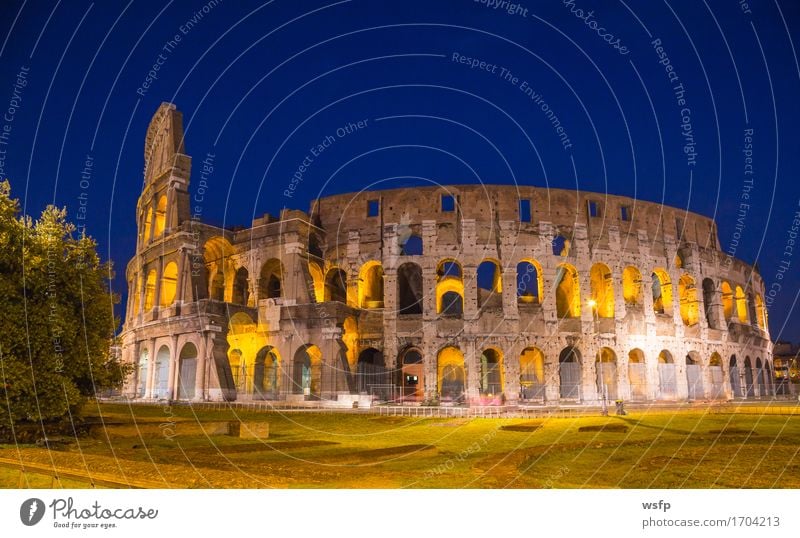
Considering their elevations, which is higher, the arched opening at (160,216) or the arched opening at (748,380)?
the arched opening at (160,216)

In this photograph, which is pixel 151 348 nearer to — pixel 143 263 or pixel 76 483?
pixel 143 263

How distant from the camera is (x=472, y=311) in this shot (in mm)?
31984

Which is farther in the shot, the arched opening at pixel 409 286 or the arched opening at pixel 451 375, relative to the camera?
the arched opening at pixel 409 286

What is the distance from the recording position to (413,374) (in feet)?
119

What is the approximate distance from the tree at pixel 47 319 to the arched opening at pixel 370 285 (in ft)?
64.7

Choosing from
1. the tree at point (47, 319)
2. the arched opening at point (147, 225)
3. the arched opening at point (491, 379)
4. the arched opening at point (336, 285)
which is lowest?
the arched opening at point (491, 379)

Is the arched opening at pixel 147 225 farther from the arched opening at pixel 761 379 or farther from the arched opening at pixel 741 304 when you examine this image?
the arched opening at pixel 761 379

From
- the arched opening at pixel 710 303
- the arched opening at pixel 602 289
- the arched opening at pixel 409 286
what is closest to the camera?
the arched opening at pixel 602 289

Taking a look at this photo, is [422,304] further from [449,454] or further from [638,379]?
[449,454]

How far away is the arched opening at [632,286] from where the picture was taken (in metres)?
35.4

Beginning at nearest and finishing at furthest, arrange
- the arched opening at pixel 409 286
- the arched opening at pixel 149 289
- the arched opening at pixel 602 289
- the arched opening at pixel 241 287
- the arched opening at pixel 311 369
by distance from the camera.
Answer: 1. the arched opening at pixel 311 369
2. the arched opening at pixel 602 289
3. the arched opening at pixel 409 286
4. the arched opening at pixel 149 289
5. the arched opening at pixel 241 287

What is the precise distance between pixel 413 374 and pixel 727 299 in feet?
77.8

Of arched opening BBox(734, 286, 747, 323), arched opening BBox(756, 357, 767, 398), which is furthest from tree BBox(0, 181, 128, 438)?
arched opening BBox(756, 357, 767, 398)

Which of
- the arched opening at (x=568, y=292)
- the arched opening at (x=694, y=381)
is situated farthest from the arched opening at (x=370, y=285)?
the arched opening at (x=694, y=381)
